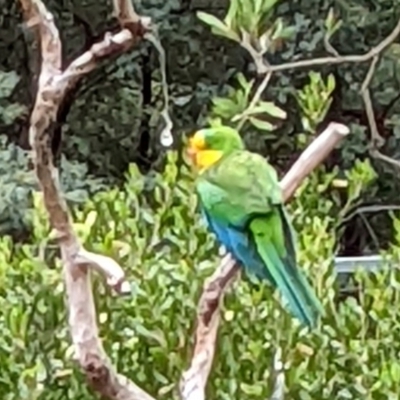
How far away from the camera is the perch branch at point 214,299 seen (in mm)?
1438

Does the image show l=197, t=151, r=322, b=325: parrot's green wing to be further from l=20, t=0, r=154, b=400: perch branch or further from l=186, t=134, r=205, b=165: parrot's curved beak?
l=20, t=0, r=154, b=400: perch branch

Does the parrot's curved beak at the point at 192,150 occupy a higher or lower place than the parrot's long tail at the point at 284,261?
higher

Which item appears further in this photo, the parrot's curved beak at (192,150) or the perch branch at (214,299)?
the parrot's curved beak at (192,150)

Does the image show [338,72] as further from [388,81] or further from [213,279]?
[213,279]

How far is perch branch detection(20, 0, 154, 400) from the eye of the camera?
1.32 metres

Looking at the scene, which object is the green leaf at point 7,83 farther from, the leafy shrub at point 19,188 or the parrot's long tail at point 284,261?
the parrot's long tail at point 284,261

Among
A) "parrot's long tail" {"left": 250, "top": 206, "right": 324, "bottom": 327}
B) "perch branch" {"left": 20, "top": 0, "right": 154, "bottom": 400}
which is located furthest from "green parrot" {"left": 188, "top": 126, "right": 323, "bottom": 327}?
"perch branch" {"left": 20, "top": 0, "right": 154, "bottom": 400}

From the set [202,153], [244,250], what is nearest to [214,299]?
[244,250]

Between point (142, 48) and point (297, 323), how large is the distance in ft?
6.70

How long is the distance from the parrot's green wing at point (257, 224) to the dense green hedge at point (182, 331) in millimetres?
208

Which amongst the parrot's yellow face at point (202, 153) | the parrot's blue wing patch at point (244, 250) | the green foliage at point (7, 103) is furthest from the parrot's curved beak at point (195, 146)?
the green foliage at point (7, 103)

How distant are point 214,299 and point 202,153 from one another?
0.22m

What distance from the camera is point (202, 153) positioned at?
157cm

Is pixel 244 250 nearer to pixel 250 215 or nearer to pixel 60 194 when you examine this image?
pixel 250 215
